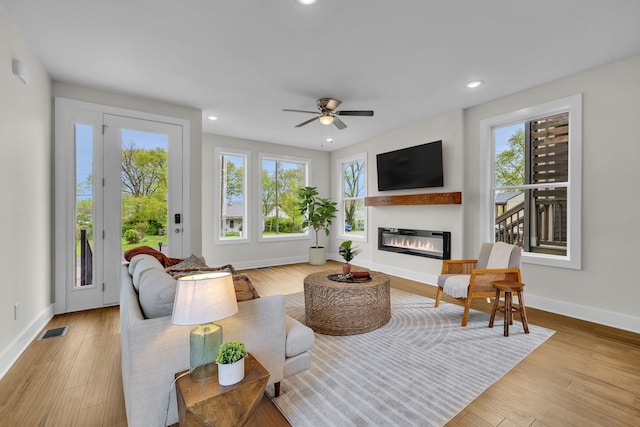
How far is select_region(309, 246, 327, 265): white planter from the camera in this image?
21.4 ft

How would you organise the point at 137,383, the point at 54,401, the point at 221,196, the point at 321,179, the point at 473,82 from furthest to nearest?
the point at 321,179 < the point at 221,196 < the point at 473,82 < the point at 54,401 < the point at 137,383

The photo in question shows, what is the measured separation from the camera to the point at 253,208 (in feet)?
20.2

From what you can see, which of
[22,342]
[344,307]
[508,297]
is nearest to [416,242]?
[508,297]

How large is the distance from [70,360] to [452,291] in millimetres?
3661

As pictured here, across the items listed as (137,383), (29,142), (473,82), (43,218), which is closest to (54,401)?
(137,383)

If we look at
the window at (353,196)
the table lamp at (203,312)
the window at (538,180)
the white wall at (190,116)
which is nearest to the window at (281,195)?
the window at (353,196)

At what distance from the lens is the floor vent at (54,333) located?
2.82 metres

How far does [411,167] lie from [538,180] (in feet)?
6.08

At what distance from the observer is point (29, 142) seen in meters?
2.76

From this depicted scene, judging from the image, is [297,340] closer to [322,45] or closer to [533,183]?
[322,45]

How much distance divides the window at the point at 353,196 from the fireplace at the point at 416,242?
2.57ft

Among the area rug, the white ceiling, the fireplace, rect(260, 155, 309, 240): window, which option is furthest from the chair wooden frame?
rect(260, 155, 309, 240): window

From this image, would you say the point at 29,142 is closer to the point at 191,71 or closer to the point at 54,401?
the point at 191,71

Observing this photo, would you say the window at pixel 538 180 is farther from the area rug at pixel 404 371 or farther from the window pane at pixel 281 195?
the window pane at pixel 281 195
